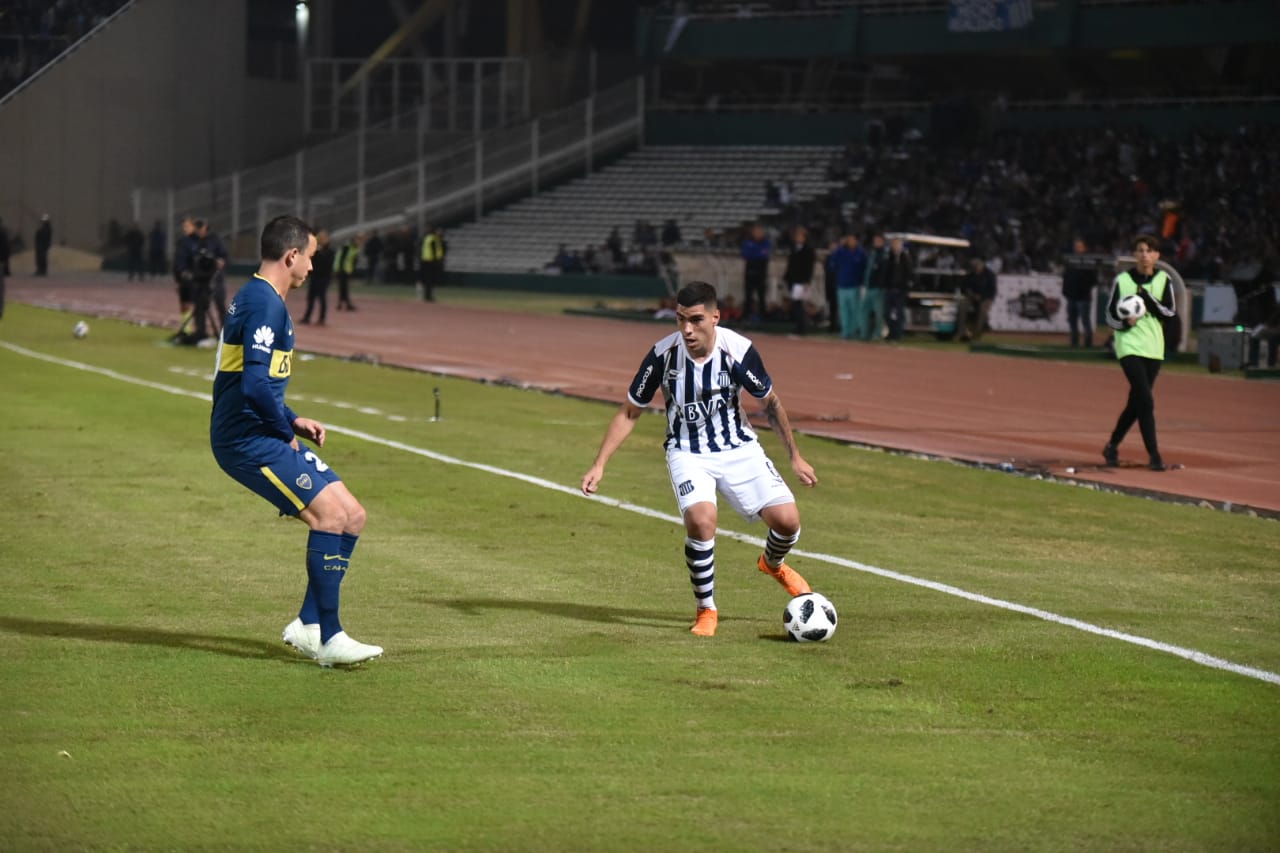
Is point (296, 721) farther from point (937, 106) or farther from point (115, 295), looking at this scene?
point (937, 106)

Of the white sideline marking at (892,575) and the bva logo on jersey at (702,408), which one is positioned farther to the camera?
the bva logo on jersey at (702,408)

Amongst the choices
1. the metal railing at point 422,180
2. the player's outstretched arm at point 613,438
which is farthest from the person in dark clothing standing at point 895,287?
the metal railing at point 422,180

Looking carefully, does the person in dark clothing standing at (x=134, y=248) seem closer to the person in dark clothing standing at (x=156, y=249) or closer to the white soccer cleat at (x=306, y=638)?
the person in dark clothing standing at (x=156, y=249)

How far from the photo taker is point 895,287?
37.3 m

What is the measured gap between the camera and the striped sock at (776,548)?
9688 mm

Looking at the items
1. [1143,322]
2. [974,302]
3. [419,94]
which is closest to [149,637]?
[1143,322]

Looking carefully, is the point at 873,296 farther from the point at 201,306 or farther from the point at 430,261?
the point at 430,261

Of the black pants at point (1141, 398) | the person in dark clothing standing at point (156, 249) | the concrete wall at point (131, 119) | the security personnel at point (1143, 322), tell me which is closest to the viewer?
the security personnel at point (1143, 322)

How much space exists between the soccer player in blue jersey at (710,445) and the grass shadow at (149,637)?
1.85m

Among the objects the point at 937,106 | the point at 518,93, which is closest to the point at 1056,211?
the point at 937,106

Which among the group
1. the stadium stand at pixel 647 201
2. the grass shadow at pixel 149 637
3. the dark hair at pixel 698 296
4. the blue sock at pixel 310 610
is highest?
the stadium stand at pixel 647 201

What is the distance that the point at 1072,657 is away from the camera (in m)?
9.10

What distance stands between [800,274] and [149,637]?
101 feet

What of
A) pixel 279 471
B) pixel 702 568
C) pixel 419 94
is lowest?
pixel 702 568
